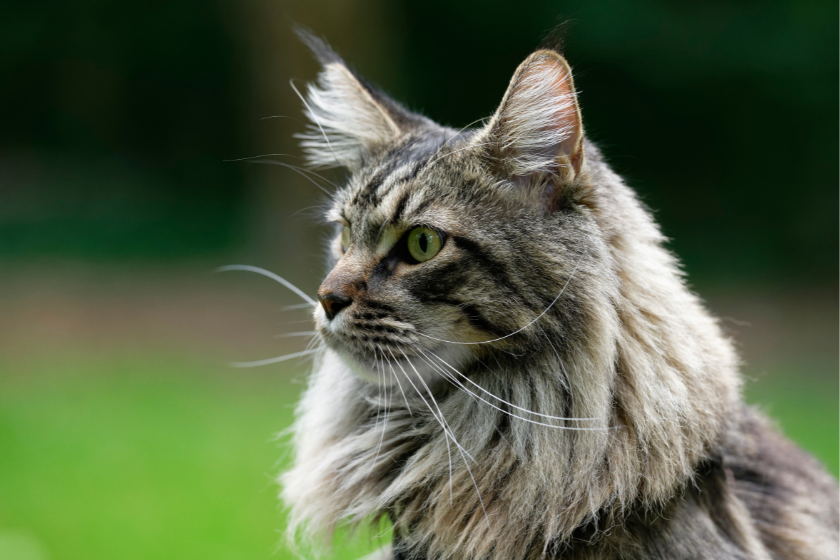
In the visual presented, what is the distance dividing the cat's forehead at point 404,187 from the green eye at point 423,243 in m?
0.03

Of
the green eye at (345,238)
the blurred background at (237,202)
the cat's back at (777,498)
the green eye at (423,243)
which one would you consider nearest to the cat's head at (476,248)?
the green eye at (423,243)

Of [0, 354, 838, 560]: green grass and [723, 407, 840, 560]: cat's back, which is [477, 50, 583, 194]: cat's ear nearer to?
[723, 407, 840, 560]: cat's back

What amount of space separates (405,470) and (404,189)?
2.59 ft

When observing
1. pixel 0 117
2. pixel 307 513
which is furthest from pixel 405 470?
pixel 0 117

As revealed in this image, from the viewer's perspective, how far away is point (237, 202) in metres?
10.2

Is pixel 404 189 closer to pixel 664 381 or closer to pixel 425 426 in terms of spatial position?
pixel 425 426

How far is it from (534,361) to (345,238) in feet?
2.45

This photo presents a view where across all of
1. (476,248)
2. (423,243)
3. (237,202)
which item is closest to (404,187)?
(423,243)

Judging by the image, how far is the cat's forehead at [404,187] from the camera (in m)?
1.93

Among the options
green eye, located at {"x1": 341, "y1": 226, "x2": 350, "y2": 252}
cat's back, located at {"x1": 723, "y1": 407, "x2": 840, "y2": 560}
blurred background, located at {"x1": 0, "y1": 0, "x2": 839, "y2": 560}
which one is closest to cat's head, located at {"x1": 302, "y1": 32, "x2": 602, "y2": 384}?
green eye, located at {"x1": 341, "y1": 226, "x2": 350, "y2": 252}

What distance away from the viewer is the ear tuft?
1.75 meters

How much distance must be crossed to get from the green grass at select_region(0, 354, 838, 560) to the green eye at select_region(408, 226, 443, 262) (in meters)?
1.03

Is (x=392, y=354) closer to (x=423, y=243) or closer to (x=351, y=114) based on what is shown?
(x=423, y=243)

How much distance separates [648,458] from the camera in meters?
1.83
